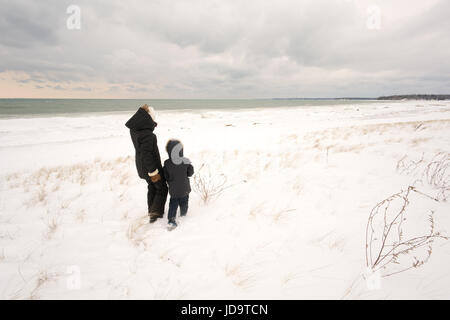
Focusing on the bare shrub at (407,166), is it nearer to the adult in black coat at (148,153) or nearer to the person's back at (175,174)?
the person's back at (175,174)

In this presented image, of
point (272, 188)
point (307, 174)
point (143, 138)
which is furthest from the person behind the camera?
point (307, 174)

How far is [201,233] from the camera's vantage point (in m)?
2.90

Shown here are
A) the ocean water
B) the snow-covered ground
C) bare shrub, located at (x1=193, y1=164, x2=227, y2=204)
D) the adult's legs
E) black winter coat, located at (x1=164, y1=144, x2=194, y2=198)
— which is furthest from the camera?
the ocean water

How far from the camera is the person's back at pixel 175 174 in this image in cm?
303

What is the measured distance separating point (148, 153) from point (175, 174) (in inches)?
20.6

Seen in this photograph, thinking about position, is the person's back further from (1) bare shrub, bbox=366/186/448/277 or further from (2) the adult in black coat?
(1) bare shrub, bbox=366/186/448/277

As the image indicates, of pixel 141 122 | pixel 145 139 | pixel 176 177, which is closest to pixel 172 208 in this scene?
pixel 176 177

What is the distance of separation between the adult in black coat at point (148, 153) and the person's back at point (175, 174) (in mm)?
192

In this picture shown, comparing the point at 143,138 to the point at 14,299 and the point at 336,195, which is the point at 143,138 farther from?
the point at 336,195

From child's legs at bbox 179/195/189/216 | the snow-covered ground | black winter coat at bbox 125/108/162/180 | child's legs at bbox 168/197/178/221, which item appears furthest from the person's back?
the snow-covered ground

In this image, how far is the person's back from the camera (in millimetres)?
3033

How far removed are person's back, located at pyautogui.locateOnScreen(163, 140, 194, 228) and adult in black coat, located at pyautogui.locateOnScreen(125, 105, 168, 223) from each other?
192mm
